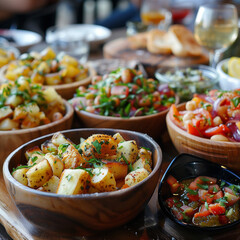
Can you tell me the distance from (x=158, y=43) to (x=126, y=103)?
124 cm

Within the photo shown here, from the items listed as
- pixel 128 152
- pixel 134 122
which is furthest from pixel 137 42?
pixel 128 152

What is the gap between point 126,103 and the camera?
1.63m

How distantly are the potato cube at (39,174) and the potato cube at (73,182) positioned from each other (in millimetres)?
50

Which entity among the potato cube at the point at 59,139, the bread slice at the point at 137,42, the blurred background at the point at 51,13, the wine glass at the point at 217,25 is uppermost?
the wine glass at the point at 217,25

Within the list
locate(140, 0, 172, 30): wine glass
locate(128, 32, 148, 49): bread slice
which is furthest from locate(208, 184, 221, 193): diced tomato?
locate(140, 0, 172, 30): wine glass

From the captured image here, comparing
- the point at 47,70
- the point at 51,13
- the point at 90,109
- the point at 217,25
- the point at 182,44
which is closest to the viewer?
the point at 90,109

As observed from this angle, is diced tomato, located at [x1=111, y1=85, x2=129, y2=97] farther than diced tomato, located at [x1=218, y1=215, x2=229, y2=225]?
Yes

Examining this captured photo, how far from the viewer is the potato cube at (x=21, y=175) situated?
107 centimetres

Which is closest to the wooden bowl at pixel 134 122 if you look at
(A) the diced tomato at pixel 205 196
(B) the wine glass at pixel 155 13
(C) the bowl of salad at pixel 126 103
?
(C) the bowl of salad at pixel 126 103

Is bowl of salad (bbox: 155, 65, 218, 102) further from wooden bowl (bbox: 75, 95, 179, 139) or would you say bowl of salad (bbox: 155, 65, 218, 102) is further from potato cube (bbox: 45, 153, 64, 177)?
potato cube (bbox: 45, 153, 64, 177)

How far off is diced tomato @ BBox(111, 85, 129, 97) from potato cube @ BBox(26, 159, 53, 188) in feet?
2.18

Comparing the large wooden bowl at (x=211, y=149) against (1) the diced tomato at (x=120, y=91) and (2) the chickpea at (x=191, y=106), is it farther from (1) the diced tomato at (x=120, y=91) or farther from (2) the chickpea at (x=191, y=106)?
(1) the diced tomato at (x=120, y=91)

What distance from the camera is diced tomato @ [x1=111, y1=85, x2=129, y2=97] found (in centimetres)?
164

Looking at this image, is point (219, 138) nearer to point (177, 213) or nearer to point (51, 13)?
point (177, 213)
